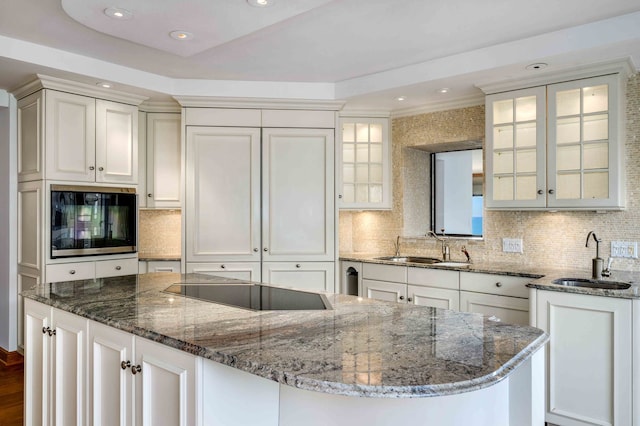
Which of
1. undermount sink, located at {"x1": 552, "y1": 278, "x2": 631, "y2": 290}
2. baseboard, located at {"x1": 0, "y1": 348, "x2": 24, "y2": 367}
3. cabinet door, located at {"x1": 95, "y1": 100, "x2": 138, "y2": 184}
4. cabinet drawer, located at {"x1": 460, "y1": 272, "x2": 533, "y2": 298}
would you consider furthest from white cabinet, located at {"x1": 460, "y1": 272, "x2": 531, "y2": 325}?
baseboard, located at {"x1": 0, "y1": 348, "x2": 24, "y2": 367}

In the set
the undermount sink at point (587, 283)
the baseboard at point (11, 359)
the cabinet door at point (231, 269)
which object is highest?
the undermount sink at point (587, 283)

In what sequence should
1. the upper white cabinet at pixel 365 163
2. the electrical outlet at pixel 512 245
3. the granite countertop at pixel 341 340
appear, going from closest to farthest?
the granite countertop at pixel 341 340
the electrical outlet at pixel 512 245
the upper white cabinet at pixel 365 163

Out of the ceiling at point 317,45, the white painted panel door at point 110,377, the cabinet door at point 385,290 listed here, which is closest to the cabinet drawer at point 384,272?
the cabinet door at point 385,290

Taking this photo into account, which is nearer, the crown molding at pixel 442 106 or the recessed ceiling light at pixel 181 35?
the recessed ceiling light at pixel 181 35

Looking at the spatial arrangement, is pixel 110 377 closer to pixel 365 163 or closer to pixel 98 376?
pixel 98 376

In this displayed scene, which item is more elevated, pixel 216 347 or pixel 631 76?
pixel 631 76

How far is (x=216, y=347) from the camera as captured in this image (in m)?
1.36

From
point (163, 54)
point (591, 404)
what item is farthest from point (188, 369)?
point (163, 54)

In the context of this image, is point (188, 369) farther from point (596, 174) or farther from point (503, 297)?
point (596, 174)

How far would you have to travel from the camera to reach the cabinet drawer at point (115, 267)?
382 cm

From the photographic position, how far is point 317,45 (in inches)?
125

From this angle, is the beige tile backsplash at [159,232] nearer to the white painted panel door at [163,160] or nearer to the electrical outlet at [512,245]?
the white painted panel door at [163,160]

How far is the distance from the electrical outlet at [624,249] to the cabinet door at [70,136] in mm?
4017

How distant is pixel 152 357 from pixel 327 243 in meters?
2.64
